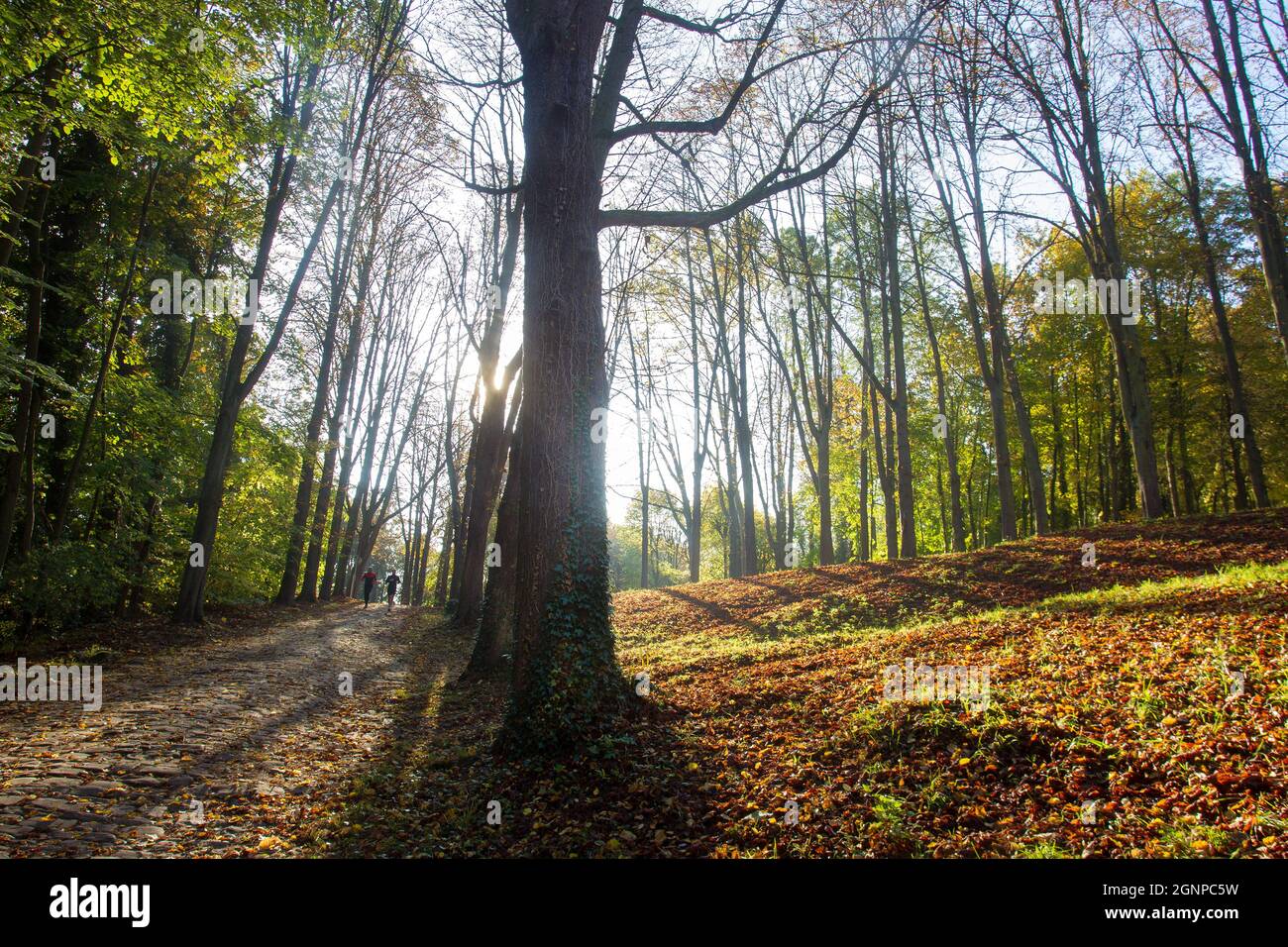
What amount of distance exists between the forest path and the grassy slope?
57 cm

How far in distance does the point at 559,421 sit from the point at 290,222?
1480 centimetres

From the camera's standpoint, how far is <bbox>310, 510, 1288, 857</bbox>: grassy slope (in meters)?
3.26

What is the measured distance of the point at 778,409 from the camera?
31172mm

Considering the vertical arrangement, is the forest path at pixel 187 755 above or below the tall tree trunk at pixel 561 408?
below

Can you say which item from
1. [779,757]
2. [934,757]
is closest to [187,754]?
[779,757]

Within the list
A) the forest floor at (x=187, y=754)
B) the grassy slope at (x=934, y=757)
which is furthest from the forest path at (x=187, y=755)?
the grassy slope at (x=934, y=757)

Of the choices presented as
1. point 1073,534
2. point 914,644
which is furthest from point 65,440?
point 1073,534

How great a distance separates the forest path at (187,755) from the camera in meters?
3.79

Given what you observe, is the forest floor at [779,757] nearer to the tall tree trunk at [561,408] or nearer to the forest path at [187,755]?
the forest path at [187,755]

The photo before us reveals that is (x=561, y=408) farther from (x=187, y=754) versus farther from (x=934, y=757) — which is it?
(x=187, y=754)

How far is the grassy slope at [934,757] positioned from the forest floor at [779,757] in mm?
19

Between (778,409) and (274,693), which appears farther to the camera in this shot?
(778,409)

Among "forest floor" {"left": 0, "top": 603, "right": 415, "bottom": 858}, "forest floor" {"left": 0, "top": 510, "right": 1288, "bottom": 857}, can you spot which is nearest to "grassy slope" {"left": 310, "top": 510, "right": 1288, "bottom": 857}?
"forest floor" {"left": 0, "top": 510, "right": 1288, "bottom": 857}
